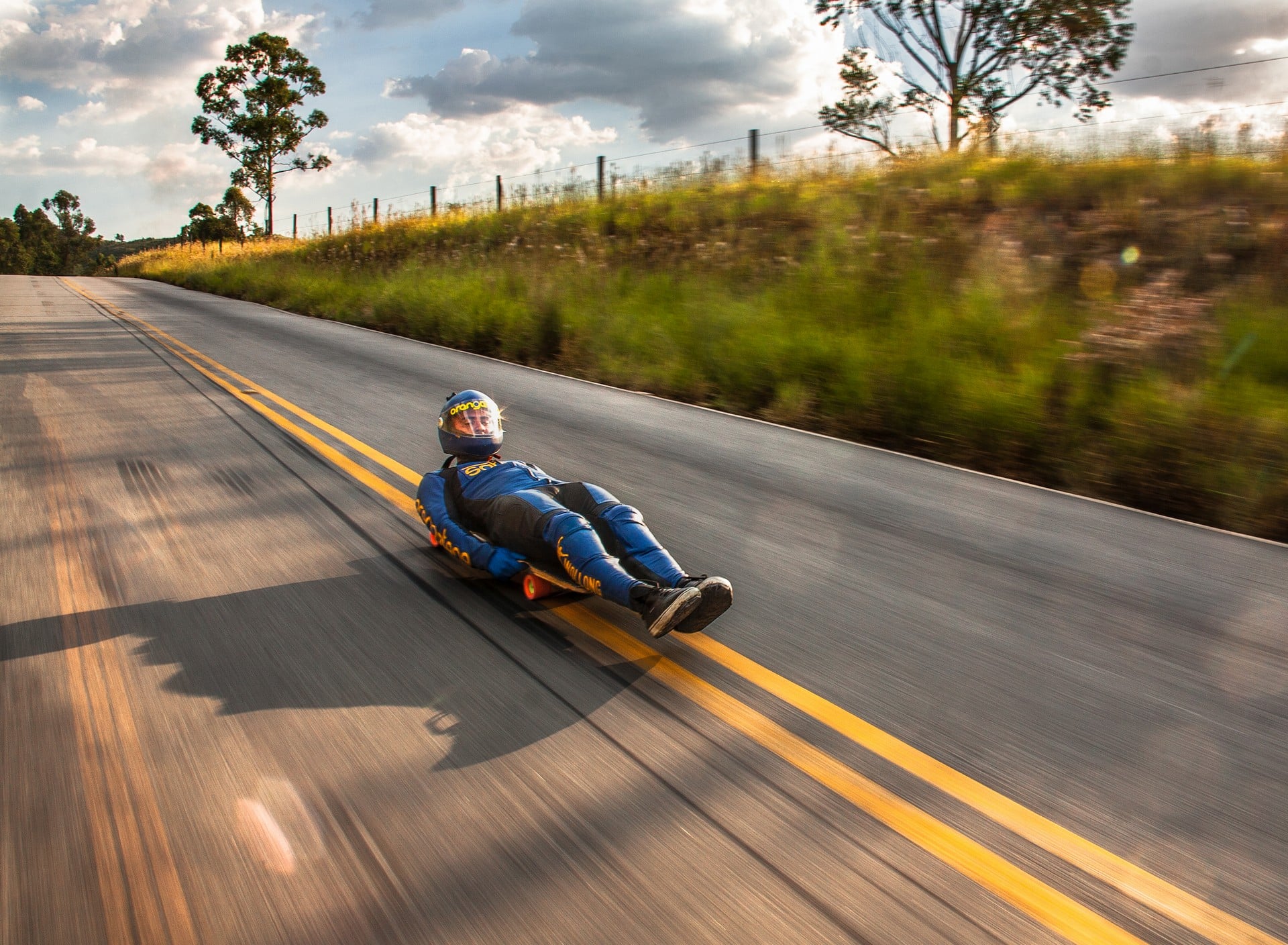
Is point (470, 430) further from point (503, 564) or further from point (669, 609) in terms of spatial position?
point (669, 609)

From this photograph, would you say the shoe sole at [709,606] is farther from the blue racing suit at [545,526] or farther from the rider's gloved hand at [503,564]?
the rider's gloved hand at [503,564]

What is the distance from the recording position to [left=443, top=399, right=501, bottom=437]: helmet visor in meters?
4.50

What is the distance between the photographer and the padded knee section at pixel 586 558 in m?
3.48

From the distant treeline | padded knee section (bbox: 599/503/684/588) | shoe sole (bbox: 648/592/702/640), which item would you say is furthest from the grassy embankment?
the distant treeline

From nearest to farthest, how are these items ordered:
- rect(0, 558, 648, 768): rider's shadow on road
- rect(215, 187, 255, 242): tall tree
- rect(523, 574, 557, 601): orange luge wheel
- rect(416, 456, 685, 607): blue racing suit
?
1. rect(0, 558, 648, 768): rider's shadow on road
2. rect(416, 456, 685, 607): blue racing suit
3. rect(523, 574, 557, 601): orange luge wheel
4. rect(215, 187, 255, 242): tall tree

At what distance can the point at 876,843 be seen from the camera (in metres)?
2.36

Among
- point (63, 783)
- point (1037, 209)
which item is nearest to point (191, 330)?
point (1037, 209)

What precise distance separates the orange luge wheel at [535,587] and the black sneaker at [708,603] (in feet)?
2.45

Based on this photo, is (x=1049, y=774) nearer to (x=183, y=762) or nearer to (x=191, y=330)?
(x=183, y=762)

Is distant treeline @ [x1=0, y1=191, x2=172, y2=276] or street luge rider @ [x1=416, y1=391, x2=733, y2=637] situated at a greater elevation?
distant treeline @ [x1=0, y1=191, x2=172, y2=276]

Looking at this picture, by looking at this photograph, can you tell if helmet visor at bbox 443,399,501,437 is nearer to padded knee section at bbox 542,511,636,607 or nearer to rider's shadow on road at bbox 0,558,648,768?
rider's shadow on road at bbox 0,558,648,768

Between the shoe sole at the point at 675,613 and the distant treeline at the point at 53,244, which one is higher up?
the distant treeline at the point at 53,244

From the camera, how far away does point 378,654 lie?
3.49 meters

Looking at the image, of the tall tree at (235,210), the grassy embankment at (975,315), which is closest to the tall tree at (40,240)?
the tall tree at (235,210)
